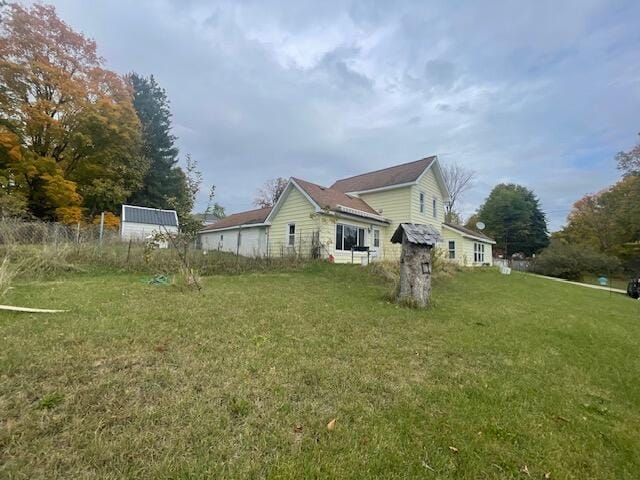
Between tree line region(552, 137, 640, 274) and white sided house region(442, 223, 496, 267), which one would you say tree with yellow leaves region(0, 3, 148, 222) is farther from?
tree line region(552, 137, 640, 274)

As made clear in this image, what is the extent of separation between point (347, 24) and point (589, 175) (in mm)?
42438

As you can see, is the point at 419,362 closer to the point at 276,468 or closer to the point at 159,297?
the point at 276,468

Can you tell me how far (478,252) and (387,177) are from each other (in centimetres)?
1102

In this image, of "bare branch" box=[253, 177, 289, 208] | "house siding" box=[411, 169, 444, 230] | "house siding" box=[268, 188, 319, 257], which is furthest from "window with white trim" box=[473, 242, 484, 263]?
"bare branch" box=[253, 177, 289, 208]

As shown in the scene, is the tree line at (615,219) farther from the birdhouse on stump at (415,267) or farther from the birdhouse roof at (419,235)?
the birdhouse on stump at (415,267)

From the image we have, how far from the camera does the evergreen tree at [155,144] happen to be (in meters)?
29.8

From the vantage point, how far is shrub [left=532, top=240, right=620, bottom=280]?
85.8ft

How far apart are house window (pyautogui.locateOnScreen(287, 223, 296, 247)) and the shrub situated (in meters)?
24.6

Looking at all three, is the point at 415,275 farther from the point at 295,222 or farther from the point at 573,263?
the point at 573,263

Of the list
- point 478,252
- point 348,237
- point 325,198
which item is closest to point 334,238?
point 348,237

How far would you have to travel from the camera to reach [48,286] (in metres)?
7.02

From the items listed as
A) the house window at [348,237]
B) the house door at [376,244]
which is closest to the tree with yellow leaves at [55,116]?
the house window at [348,237]

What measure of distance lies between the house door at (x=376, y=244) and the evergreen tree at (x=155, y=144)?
69.9 feet

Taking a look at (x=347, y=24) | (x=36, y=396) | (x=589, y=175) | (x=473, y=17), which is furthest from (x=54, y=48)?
(x=589, y=175)
